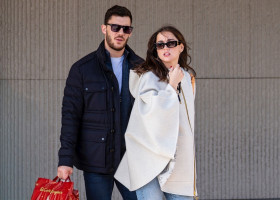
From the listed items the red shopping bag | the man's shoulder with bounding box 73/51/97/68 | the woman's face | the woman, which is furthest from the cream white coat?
the man's shoulder with bounding box 73/51/97/68

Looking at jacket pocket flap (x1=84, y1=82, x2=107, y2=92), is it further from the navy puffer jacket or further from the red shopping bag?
the red shopping bag

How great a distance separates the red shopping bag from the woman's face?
1071mm

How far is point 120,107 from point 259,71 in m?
3.14

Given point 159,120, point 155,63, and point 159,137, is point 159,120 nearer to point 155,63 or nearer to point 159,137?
point 159,137

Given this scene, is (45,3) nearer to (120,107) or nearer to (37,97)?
(37,97)

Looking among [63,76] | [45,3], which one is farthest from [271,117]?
[45,3]

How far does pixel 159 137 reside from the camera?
282 centimetres

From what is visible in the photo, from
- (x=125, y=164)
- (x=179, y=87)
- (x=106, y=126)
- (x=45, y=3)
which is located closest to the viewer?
(x=179, y=87)

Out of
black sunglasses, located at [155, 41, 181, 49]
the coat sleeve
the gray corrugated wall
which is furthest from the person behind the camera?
the gray corrugated wall

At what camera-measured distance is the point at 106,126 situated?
352cm

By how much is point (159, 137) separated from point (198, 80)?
3.35 metres

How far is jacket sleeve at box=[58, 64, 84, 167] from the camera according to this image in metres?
3.43

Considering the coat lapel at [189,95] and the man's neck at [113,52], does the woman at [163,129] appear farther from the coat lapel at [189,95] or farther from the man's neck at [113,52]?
the man's neck at [113,52]

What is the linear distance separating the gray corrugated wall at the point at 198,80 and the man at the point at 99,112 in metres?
2.39
